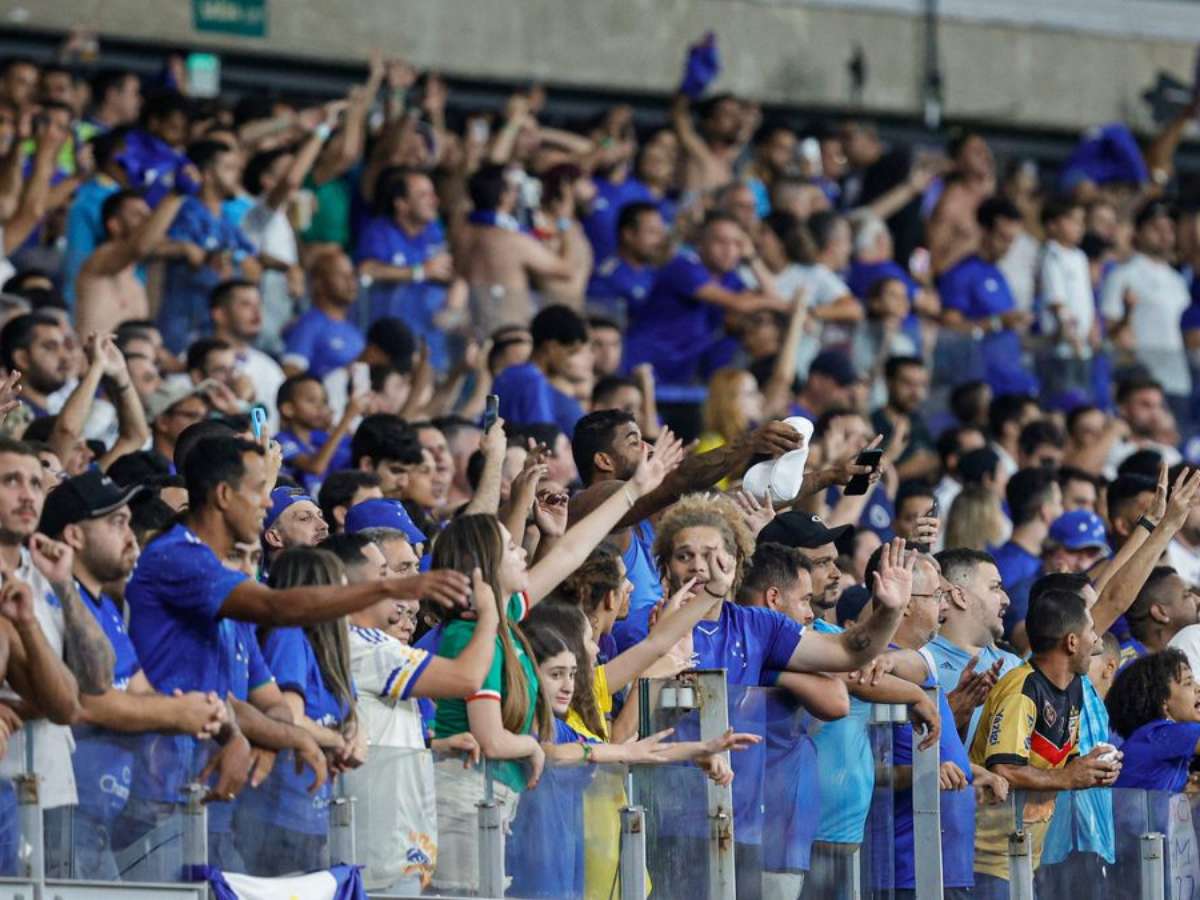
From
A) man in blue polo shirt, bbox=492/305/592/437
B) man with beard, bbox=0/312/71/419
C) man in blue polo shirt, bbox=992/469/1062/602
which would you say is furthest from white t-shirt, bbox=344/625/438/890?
man in blue polo shirt, bbox=992/469/1062/602

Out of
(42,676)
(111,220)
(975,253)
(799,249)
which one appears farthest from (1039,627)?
(975,253)

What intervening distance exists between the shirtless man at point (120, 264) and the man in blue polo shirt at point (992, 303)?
532cm

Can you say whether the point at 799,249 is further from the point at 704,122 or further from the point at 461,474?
the point at 461,474

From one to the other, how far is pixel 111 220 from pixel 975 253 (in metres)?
6.37

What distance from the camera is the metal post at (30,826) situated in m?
6.67

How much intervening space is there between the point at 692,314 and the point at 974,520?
137 inches

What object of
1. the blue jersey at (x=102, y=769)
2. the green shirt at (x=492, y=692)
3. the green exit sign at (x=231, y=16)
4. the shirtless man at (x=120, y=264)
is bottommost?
the blue jersey at (x=102, y=769)

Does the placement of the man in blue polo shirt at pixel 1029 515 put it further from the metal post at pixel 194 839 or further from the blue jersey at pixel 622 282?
the metal post at pixel 194 839

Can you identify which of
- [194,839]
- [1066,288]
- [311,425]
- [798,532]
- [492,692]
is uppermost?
[1066,288]

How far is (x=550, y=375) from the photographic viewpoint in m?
12.5

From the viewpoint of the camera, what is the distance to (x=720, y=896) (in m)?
7.90

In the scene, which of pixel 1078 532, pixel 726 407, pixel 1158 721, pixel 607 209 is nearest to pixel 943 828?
pixel 1158 721

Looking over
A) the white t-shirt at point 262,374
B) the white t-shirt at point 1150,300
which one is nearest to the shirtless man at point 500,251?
the white t-shirt at point 262,374

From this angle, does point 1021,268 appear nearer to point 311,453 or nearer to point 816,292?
point 816,292
